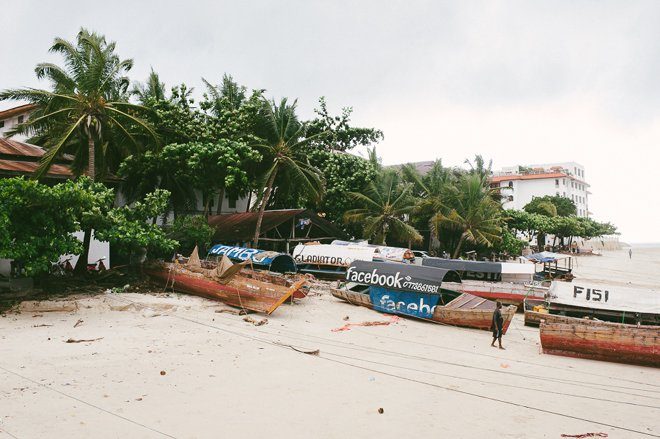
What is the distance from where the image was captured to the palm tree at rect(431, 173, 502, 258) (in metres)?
34.5

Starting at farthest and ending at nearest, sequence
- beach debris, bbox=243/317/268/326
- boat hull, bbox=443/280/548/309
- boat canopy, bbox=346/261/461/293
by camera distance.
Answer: boat hull, bbox=443/280/548/309
boat canopy, bbox=346/261/461/293
beach debris, bbox=243/317/268/326

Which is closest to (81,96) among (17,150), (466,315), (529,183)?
(17,150)

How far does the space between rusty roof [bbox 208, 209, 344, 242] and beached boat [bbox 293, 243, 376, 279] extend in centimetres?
247

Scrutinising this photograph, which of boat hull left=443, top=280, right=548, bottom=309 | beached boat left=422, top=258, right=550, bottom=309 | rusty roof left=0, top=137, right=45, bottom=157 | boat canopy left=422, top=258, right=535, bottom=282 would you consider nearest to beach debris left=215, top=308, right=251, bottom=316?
boat hull left=443, top=280, right=548, bottom=309

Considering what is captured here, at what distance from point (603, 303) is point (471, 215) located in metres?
17.6

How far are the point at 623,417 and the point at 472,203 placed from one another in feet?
88.6

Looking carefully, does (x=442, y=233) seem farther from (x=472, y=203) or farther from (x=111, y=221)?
(x=111, y=221)

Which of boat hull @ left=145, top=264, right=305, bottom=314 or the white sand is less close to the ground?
boat hull @ left=145, top=264, right=305, bottom=314

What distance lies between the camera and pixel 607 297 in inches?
687

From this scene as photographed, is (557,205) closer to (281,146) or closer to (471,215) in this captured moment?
(471,215)

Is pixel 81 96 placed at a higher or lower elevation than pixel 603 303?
higher

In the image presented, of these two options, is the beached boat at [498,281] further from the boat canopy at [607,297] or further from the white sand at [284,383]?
the white sand at [284,383]

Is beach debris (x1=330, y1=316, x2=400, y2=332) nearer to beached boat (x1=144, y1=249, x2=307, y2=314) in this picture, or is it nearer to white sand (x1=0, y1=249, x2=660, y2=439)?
white sand (x1=0, y1=249, x2=660, y2=439)

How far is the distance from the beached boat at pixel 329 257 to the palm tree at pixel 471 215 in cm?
995
